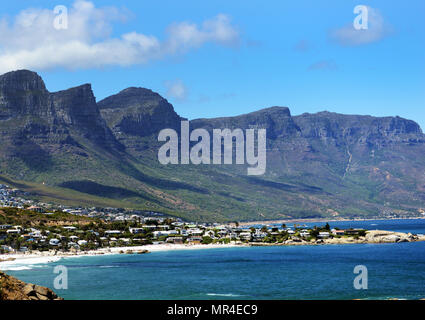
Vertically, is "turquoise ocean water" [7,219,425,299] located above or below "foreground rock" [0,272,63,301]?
below

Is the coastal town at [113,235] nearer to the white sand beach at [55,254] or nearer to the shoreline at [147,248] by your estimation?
the shoreline at [147,248]

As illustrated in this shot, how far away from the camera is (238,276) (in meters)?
90.2

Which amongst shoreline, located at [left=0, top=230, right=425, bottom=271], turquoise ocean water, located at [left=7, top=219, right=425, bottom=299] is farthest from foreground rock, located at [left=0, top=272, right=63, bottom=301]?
shoreline, located at [left=0, top=230, right=425, bottom=271]

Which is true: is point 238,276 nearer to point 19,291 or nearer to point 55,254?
point 19,291

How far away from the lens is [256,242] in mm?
172875

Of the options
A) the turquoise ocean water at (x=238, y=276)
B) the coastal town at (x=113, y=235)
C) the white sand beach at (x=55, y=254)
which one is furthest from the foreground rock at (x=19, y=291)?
the coastal town at (x=113, y=235)

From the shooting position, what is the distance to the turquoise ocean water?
6925cm

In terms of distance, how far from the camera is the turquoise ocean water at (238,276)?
69.2 m

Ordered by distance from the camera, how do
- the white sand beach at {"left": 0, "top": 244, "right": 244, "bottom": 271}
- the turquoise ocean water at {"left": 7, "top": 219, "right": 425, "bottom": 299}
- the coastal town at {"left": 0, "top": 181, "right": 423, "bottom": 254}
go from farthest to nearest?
the coastal town at {"left": 0, "top": 181, "right": 423, "bottom": 254}, the white sand beach at {"left": 0, "top": 244, "right": 244, "bottom": 271}, the turquoise ocean water at {"left": 7, "top": 219, "right": 425, "bottom": 299}

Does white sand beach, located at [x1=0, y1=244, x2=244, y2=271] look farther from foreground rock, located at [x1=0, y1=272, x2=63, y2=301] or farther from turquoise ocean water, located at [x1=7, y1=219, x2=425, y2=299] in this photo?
foreground rock, located at [x1=0, y1=272, x2=63, y2=301]

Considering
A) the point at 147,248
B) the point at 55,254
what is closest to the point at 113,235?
the point at 147,248
